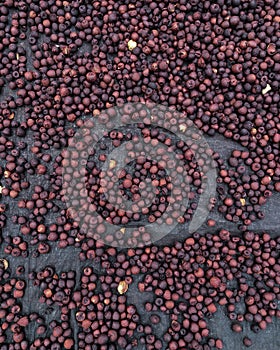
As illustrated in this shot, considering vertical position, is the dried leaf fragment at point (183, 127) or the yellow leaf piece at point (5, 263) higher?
the dried leaf fragment at point (183, 127)

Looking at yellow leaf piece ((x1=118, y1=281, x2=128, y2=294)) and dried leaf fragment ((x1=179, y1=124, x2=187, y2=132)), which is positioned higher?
dried leaf fragment ((x1=179, y1=124, x2=187, y2=132))

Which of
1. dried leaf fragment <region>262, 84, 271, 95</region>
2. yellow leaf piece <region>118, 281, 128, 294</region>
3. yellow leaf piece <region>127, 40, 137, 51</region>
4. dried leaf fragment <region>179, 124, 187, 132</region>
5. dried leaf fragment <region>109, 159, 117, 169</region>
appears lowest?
yellow leaf piece <region>118, 281, 128, 294</region>

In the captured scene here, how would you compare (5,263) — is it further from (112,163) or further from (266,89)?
(266,89)

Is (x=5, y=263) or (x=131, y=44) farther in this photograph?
(x=131, y=44)

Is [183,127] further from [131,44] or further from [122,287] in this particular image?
[122,287]

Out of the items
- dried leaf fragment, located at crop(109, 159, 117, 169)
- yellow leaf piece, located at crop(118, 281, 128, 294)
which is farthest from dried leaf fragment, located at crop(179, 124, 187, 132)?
yellow leaf piece, located at crop(118, 281, 128, 294)

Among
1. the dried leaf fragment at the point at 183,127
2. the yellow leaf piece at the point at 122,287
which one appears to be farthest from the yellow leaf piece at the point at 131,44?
the yellow leaf piece at the point at 122,287

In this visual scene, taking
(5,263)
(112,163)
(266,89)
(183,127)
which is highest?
(266,89)

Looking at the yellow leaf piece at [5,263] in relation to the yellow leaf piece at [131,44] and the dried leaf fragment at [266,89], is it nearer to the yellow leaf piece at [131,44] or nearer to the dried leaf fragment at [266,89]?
the yellow leaf piece at [131,44]

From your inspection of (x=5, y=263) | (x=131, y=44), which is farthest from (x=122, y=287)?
(x=131, y=44)

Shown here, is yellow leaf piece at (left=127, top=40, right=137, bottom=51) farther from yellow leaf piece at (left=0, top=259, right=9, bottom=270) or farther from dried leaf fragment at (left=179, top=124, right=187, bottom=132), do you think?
yellow leaf piece at (left=0, top=259, right=9, bottom=270)

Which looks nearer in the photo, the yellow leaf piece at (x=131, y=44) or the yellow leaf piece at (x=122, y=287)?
the yellow leaf piece at (x=122, y=287)

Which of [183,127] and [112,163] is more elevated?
[183,127]

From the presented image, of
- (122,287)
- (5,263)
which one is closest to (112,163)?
(122,287)
